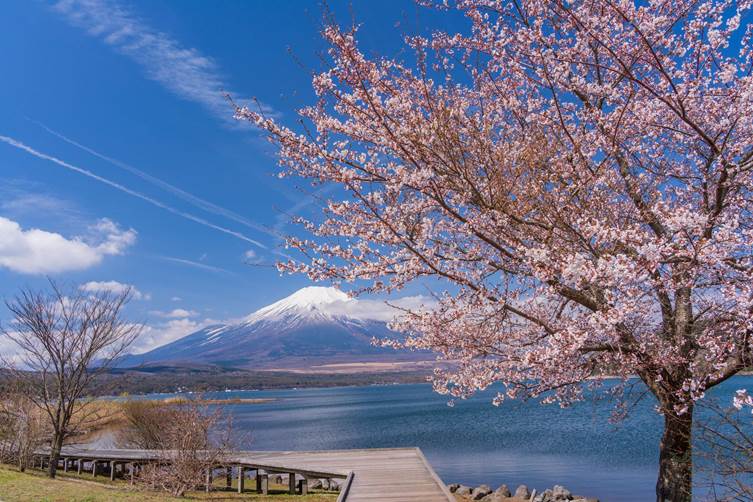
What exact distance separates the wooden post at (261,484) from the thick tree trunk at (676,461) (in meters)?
14.9

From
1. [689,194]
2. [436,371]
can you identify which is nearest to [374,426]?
[436,371]

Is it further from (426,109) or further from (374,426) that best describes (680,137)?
(374,426)

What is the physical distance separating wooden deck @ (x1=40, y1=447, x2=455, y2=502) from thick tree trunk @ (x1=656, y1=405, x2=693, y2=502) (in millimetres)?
3758

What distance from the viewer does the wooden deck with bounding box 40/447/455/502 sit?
38.1 feet

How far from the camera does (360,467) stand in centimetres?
1545

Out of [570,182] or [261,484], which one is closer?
[570,182]

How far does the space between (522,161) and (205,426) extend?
44.3 feet

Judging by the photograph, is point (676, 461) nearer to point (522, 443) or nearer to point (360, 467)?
point (360, 467)

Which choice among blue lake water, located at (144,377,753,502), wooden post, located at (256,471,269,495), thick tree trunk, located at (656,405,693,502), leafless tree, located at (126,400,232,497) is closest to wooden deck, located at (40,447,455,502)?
wooden post, located at (256,471,269,495)

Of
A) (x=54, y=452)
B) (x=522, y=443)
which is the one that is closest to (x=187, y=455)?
(x=54, y=452)

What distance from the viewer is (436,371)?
1081 centimetres

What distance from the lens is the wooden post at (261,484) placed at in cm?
2013

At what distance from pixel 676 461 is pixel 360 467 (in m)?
9.18

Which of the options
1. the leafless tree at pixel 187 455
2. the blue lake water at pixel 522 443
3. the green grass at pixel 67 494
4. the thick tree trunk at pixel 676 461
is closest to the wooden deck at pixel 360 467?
the green grass at pixel 67 494
